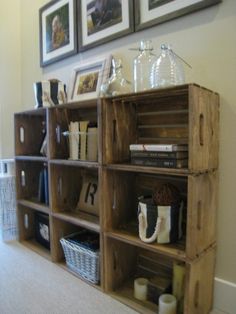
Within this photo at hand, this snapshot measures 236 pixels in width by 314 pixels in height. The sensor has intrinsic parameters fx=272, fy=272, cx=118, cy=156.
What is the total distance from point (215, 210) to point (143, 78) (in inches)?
34.8

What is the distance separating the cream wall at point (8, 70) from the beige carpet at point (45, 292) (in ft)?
4.18

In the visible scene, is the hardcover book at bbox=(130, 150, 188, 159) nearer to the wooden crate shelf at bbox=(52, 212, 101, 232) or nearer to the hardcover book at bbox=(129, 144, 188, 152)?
the hardcover book at bbox=(129, 144, 188, 152)

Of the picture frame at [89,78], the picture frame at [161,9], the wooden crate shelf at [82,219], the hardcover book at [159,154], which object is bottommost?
the wooden crate shelf at [82,219]

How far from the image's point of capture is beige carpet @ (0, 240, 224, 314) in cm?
148

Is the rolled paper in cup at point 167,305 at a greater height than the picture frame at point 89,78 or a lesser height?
lesser

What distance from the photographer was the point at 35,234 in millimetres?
2420

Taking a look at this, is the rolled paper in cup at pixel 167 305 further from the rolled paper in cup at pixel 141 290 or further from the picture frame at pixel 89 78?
the picture frame at pixel 89 78

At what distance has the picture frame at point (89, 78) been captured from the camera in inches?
76.6

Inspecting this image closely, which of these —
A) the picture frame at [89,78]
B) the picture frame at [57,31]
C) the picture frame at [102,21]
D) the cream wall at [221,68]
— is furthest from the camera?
the picture frame at [57,31]

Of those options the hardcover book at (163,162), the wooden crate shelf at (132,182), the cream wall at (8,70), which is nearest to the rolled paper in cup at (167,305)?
the wooden crate shelf at (132,182)

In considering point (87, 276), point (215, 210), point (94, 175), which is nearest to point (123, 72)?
point (94, 175)

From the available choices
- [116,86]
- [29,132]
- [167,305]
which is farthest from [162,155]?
[29,132]

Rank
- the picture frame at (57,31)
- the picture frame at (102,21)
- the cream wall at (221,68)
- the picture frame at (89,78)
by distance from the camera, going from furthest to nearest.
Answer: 1. the picture frame at (57,31)
2. the picture frame at (89,78)
3. the picture frame at (102,21)
4. the cream wall at (221,68)

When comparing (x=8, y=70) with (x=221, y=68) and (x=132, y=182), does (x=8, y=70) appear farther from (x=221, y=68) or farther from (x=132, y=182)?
(x=221, y=68)
